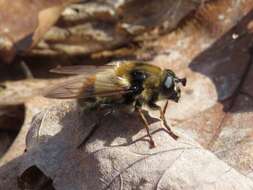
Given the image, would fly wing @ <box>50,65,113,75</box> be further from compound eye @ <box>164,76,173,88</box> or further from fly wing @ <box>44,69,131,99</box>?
compound eye @ <box>164,76,173,88</box>

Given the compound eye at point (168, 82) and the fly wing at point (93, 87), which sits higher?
the compound eye at point (168, 82)

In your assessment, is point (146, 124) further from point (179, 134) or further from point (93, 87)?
point (93, 87)

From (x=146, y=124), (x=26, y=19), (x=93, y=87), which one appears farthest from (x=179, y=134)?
(x=26, y=19)

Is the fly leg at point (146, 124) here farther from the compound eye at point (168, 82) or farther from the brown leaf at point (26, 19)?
the brown leaf at point (26, 19)

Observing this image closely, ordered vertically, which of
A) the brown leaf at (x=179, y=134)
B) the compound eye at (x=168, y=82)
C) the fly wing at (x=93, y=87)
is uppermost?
the compound eye at (x=168, y=82)

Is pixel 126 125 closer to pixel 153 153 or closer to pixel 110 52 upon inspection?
pixel 153 153

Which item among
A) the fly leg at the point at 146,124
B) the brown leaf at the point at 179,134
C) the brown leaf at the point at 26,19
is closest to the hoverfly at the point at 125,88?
the fly leg at the point at 146,124

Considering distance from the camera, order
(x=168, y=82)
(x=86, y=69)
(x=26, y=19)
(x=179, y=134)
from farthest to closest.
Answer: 1. (x=26, y=19)
2. (x=86, y=69)
3. (x=168, y=82)
4. (x=179, y=134)
